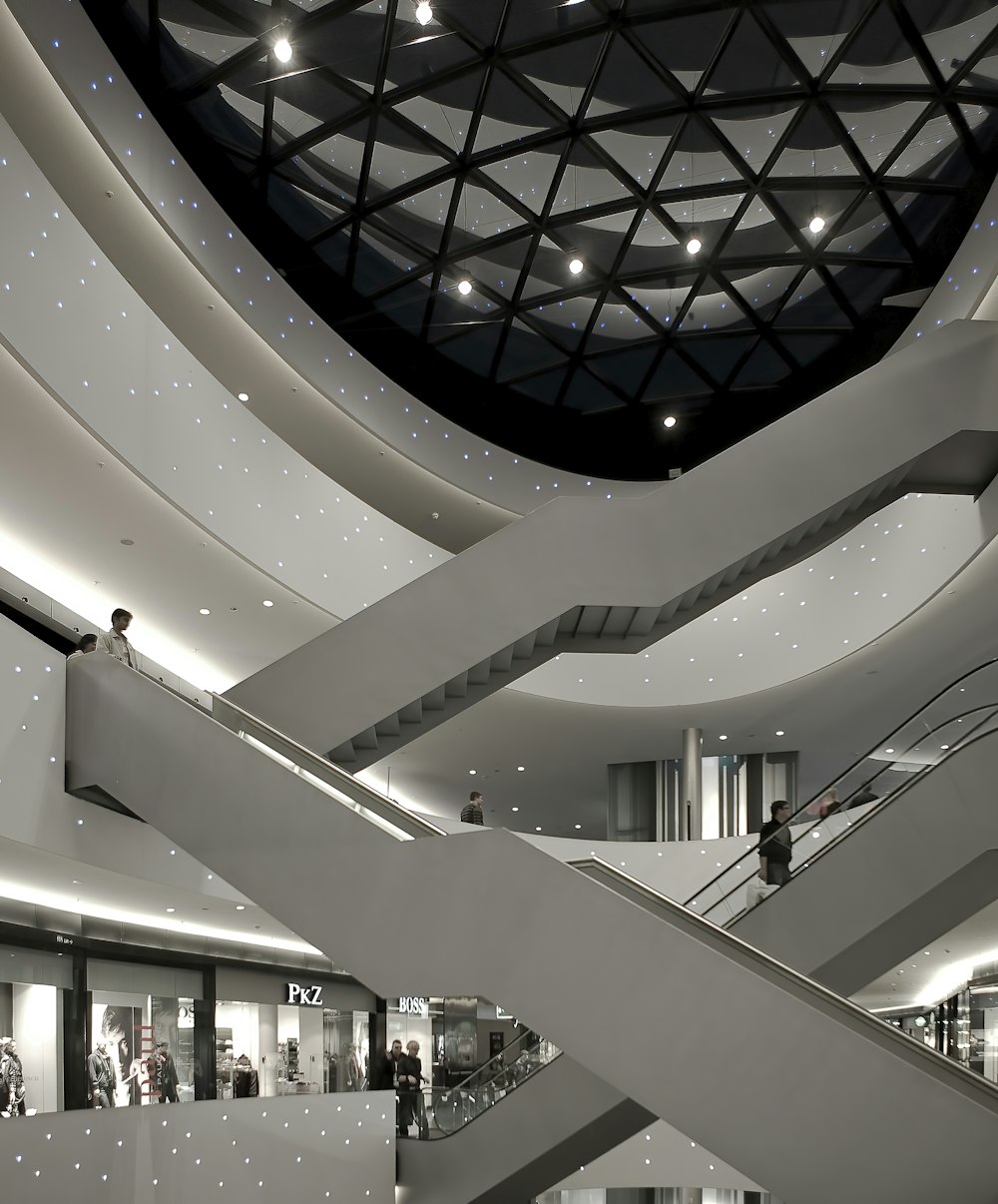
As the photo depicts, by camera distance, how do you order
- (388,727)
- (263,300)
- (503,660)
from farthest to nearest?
1. (263,300)
2. (503,660)
3. (388,727)

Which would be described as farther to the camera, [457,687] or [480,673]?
[480,673]

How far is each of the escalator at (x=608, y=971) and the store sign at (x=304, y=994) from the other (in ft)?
70.8

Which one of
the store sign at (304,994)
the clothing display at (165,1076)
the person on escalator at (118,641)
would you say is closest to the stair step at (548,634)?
the person on escalator at (118,641)

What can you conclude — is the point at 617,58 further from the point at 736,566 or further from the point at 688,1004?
the point at 688,1004

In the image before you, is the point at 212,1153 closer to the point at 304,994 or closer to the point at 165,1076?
the point at 165,1076

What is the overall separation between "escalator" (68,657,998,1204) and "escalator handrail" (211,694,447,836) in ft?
0.08

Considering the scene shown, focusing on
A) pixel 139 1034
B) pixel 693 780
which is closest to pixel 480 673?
pixel 139 1034

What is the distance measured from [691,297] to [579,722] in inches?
521

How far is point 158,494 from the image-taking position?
19734mm

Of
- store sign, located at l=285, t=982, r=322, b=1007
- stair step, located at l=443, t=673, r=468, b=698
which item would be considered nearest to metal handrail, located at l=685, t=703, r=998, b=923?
stair step, located at l=443, t=673, r=468, b=698

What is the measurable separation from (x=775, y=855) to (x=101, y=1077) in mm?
12889

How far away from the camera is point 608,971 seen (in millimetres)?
10680

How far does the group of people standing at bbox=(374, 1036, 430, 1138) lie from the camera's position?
77.2 feet

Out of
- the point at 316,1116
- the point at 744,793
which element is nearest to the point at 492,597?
the point at 316,1116
